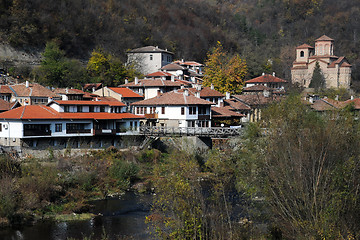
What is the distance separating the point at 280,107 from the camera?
1075 inches

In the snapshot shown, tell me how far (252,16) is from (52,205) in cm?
13723

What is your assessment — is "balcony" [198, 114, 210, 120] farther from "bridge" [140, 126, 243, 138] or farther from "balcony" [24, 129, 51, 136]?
"balcony" [24, 129, 51, 136]

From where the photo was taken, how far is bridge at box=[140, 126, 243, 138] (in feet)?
148

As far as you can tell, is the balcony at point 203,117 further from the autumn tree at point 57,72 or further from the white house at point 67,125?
the autumn tree at point 57,72

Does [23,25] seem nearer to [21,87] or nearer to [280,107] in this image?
[21,87]

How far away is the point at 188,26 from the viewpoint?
386 ft

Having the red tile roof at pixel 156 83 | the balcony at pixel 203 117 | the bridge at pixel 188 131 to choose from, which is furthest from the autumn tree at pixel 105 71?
the bridge at pixel 188 131

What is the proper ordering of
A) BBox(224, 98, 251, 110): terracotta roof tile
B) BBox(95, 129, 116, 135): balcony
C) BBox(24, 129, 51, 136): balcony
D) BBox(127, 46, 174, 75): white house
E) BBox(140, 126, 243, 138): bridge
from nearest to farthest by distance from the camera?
1. BBox(24, 129, 51, 136): balcony
2. BBox(140, 126, 243, 138): bridge
3. BBox(95, 129, 116, 135): balcony
4. BBox(224, 98, 251, 110): terracotta roof tile
5. BBox(127, 46, 174, 75): white house

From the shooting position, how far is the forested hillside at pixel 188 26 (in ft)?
248

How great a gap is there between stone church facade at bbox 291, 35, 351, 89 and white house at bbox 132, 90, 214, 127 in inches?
1730

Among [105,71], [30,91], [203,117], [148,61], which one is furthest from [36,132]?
[148,61]

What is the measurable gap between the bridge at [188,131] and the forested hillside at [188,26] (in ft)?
107

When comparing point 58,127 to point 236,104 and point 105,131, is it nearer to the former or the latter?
point 105,131

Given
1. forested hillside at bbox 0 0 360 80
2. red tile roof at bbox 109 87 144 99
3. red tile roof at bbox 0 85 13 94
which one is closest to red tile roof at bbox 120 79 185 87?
red tile roof at bbox 109 87 144 99
